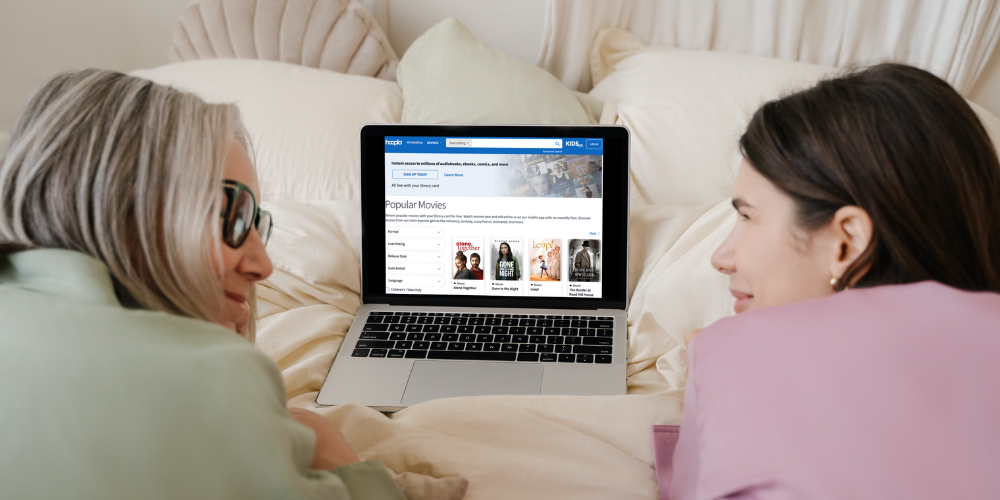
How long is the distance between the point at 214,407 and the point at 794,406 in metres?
0.41

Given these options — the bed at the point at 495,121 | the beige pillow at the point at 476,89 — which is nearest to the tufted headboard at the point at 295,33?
the bed at the point at 495,121

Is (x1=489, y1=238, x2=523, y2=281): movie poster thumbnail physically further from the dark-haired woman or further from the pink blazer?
the pink blazer

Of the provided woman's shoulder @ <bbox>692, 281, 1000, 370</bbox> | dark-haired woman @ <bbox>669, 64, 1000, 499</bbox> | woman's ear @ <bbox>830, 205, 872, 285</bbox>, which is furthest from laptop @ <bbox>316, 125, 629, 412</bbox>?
woman's shoulder @ <bbox>692, 281, 1000, 370</bbox>

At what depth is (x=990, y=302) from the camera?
53 centimetres

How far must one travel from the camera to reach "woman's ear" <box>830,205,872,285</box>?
26.1 inches

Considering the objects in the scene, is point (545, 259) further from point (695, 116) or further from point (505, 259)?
point (695, 116)

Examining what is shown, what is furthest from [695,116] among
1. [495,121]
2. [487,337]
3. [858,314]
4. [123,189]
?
[123,189]

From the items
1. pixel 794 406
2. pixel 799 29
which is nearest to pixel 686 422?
pixel 794 406

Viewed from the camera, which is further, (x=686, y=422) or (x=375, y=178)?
(x=375, y=178)

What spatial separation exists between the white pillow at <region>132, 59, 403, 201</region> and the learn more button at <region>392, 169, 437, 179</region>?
0.19m

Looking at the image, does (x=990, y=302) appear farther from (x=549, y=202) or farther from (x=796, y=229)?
(x=549, y=202)

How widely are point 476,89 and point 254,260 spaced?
2.65 feet

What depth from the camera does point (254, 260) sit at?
688mm

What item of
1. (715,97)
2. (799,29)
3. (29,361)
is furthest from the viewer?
(799,29)
